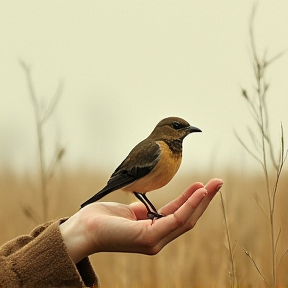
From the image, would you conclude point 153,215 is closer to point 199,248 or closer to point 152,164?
point 152,164

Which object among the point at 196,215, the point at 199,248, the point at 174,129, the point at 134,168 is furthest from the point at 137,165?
the point at 199,248

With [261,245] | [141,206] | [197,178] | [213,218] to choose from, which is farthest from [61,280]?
[197,178]

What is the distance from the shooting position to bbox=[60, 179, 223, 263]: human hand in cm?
217

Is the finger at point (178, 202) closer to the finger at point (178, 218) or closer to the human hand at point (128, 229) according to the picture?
the human hand at point (128, 229)

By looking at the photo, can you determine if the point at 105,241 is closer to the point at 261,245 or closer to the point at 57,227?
the point at 57,227

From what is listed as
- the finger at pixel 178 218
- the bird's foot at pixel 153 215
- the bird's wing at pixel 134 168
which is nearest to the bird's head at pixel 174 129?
the bird's wing at pixel 134 168

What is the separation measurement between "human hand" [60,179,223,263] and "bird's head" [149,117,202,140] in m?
0.72

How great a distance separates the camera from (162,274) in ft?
13.8

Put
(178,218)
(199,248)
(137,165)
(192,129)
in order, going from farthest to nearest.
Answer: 1. (199,248)
2. (192,129)
3. (137,165)
4. (178,218)

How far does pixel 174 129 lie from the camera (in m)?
3.06

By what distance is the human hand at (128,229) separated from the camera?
7.11 feet

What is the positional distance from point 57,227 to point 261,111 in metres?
1.03

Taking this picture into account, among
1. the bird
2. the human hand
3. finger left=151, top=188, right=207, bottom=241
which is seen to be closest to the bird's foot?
the bird

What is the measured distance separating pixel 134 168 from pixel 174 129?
0.34m
